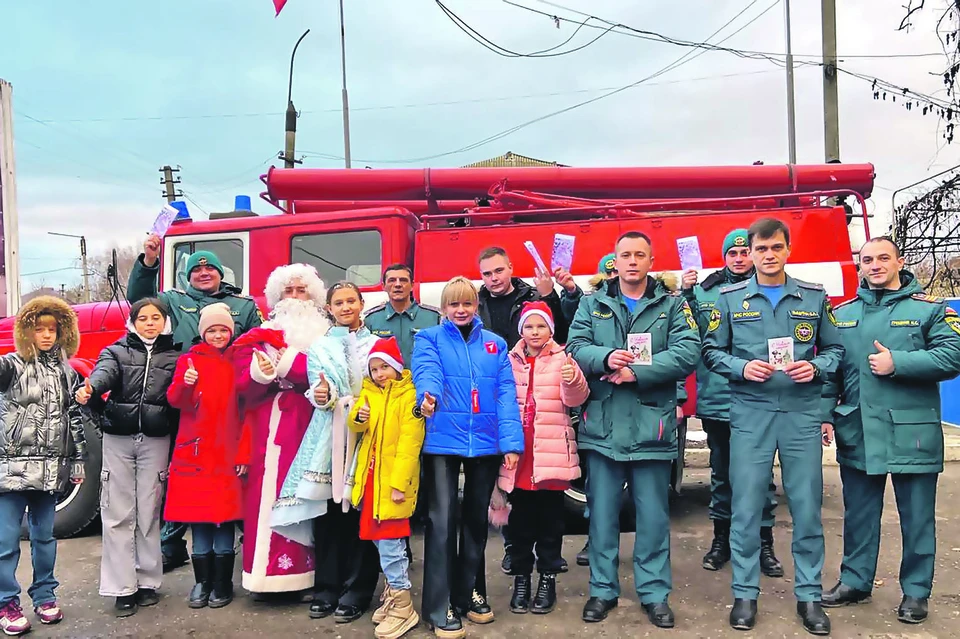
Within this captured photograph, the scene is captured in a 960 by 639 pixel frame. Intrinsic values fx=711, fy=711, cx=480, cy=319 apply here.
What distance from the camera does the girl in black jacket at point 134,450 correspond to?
154 inches

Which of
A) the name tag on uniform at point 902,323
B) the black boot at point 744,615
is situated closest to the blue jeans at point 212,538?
the black boot at point 744,615

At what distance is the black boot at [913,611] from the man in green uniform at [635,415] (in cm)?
121

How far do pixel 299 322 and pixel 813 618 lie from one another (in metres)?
3.14

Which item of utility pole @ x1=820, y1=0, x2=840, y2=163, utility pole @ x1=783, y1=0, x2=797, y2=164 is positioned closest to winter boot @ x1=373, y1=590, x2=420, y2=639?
utility pole @ x1=820, y1=0, x2=840, y2=163

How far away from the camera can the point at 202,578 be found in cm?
406

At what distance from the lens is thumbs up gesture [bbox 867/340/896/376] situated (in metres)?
3.62

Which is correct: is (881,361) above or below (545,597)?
above

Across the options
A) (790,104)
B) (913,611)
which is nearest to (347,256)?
Answer: (913,611)

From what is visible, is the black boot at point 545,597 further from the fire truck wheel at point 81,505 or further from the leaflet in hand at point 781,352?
the fire truck wheel at point 81,505

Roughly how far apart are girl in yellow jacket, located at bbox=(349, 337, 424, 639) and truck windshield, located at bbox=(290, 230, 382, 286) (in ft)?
7.03

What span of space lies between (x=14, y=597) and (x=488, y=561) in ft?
8.99

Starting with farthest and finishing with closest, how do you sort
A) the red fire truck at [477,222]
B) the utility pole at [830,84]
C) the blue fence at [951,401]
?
1. the utility pole at [830,84]
2. the blue fence at [951,401]
3. the red fire truck at [477,222]

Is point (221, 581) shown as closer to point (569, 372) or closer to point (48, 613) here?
point (48, 613)

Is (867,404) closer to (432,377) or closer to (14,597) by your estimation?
(432,377)
